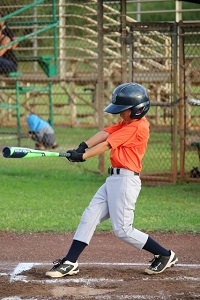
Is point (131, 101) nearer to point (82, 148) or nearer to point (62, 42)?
point (82, 148)

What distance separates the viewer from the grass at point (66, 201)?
10555 millimetres

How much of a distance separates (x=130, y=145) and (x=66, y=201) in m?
4.56

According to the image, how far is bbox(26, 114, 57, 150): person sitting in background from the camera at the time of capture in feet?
57.8

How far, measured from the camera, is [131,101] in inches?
309

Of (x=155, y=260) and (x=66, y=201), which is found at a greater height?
(x=155, y=260)

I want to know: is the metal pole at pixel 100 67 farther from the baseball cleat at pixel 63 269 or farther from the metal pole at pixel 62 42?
the metal pole at pixel 62 42

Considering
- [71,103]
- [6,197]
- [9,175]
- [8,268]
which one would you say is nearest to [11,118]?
[71,103]

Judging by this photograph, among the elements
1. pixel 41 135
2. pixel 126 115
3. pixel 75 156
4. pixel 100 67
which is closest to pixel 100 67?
pixel 100 67

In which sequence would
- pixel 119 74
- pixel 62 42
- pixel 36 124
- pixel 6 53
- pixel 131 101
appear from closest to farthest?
pixel 131 101 < pixel 36 124 < pixel 6 53 < pixel 119 74 < pixel 62 42

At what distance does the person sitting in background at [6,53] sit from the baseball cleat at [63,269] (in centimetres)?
1016

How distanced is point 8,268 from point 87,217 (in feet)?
3.08

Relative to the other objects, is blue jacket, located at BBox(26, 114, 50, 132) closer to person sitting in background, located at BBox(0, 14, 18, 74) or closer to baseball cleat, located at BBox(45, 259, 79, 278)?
person sitting in background, located at BBox(0, 14, 18, 74)

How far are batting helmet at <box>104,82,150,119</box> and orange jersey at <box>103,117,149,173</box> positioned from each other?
0.38ft

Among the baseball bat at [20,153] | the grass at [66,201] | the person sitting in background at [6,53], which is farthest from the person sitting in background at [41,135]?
the baseball bat at [20,153]
